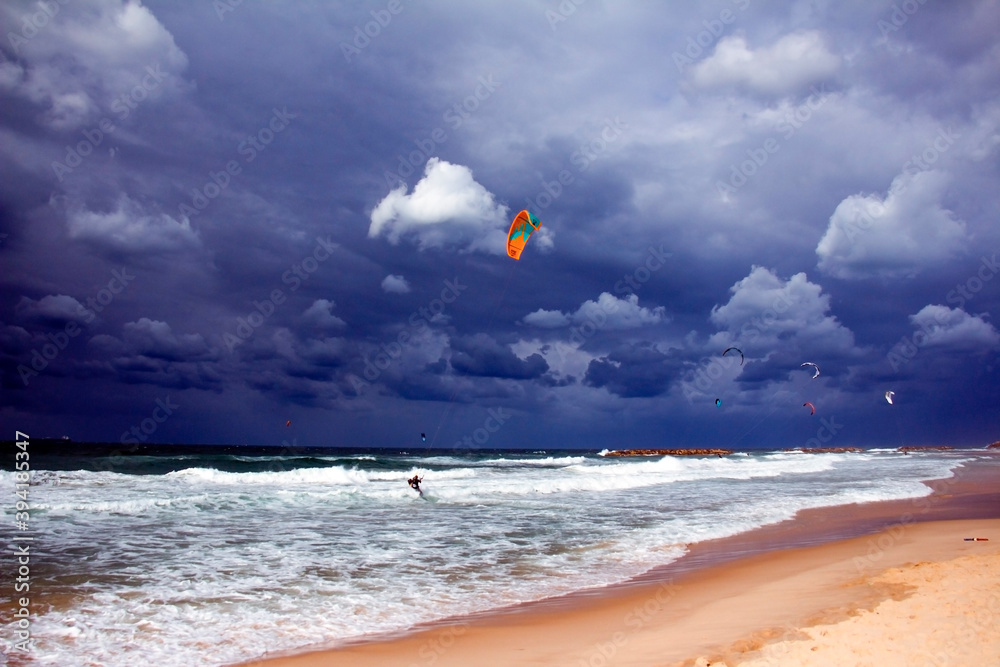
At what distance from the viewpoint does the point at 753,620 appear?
643cm

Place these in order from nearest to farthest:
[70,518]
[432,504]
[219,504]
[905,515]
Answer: [70,518] < [905,515] < [219,504] < [432,504]

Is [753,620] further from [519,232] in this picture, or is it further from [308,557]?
[519,232]

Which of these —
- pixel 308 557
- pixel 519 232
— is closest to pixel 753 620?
pixel 308 557

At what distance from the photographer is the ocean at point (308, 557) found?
21.4 ft

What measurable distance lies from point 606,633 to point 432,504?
43.6 ft

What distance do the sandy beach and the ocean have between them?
67cm

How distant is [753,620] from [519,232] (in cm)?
1236

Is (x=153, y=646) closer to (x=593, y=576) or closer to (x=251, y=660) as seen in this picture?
(x=251, y=660)

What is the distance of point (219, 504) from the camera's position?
58.0ft

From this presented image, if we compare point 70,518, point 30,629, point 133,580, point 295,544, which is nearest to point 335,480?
point 70,518

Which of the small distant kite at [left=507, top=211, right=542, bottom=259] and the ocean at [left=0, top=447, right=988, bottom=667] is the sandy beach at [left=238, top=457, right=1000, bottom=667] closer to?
the ocean at [left=0, top=447, right=988, bottom=667]

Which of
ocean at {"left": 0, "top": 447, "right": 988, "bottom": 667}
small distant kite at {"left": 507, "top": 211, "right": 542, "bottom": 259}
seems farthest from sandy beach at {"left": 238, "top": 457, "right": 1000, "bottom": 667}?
small distant kite at {"left": 507, "top": 211, "right": 542, "bottom": 259}

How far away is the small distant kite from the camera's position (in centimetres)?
1666

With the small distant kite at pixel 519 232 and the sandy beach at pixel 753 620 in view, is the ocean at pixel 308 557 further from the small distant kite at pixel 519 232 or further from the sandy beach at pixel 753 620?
the small distant kite at pixel 519 232
